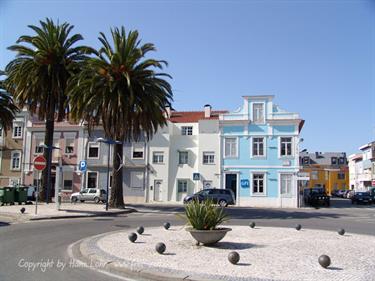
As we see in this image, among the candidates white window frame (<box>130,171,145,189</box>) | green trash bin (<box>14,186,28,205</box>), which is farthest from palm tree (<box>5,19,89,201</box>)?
white window frame (<box>130,171,145,189</box>)

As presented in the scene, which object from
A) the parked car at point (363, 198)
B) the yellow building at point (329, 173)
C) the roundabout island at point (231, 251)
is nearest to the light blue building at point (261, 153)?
the parked car at point (363, 198)

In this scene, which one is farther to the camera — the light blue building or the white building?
the white building

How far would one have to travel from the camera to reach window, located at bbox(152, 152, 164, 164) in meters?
47.1

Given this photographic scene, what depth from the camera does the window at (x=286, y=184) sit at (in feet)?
141

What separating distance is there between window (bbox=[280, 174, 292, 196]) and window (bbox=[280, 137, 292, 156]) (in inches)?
92.8

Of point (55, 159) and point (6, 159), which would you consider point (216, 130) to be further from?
point (6, 159)

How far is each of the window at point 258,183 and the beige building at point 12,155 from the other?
2803 cm

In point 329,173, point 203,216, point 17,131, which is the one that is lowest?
point 203,216

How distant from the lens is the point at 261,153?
146 ft

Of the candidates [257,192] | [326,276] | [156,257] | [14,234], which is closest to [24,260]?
[156,257]

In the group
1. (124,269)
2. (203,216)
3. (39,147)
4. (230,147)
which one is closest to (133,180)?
(230,147)

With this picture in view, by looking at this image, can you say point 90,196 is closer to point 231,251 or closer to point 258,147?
point 258,147

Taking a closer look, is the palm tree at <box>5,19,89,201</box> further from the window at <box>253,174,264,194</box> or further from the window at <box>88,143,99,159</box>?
the window at <box>253,174,264,194</box>

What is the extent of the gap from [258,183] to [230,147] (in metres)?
4.97
